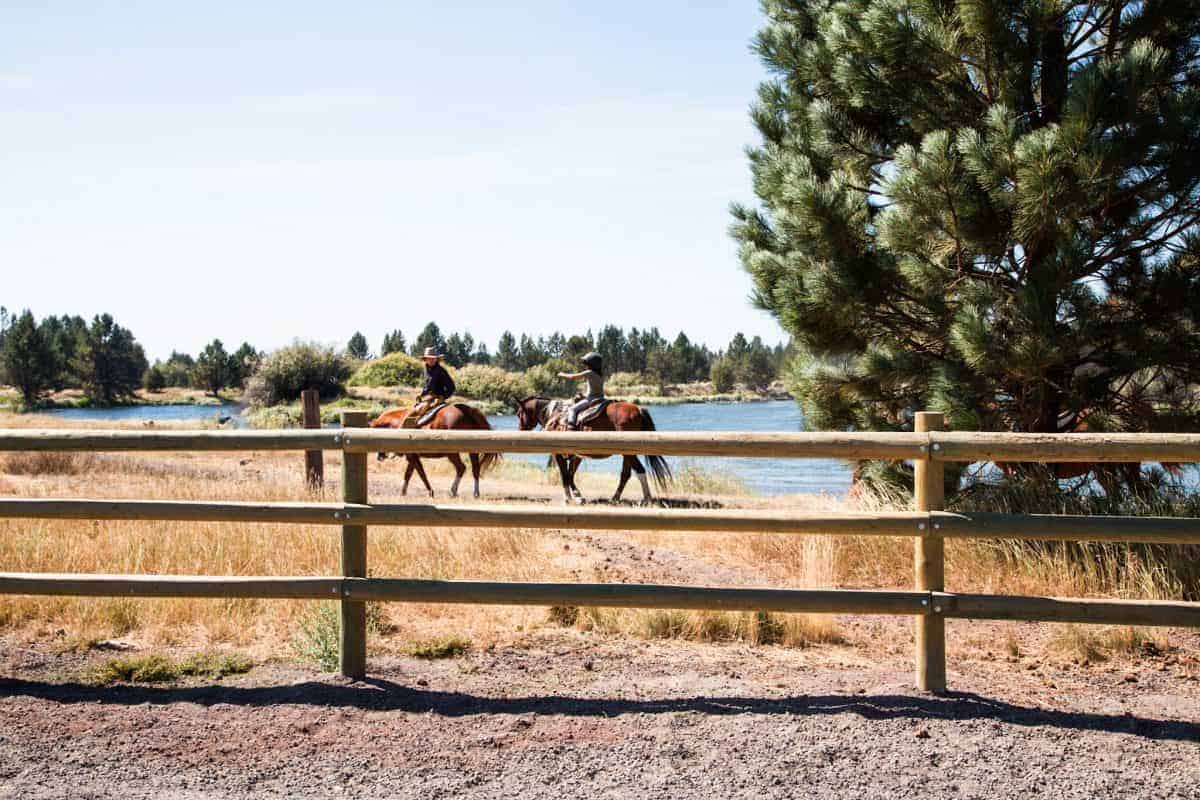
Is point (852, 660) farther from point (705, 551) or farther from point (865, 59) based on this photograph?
point (865, 59)

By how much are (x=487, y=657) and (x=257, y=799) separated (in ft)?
6.34

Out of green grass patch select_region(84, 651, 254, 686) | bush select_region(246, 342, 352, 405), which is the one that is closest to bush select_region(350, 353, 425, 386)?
bush select_region(246, 342, 352, 405)

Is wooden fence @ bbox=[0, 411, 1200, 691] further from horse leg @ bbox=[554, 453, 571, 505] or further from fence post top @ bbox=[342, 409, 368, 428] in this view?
horse leg @ bbox=[554, 453, 571, 505]

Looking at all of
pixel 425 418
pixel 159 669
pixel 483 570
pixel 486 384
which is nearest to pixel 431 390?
pixel 425 418

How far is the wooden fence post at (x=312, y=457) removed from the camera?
14.4 metres

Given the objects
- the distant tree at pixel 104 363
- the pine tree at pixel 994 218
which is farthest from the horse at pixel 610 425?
the distant tree at pixel 104 363

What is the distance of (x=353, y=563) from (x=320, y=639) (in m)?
0.64

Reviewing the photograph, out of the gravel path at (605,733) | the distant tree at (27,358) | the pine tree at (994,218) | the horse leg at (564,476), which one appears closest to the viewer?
the gravel path at (605,733)

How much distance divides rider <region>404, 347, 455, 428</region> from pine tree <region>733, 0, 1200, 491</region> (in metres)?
6.50

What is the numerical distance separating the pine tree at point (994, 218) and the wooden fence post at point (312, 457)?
7.26m

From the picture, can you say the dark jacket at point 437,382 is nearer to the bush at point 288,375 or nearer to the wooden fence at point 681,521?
the wooden fence at point 681,521

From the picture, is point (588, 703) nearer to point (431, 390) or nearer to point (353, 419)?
point (353, 419)

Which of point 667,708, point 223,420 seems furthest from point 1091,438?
point 223,420

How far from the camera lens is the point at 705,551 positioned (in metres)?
9.39
